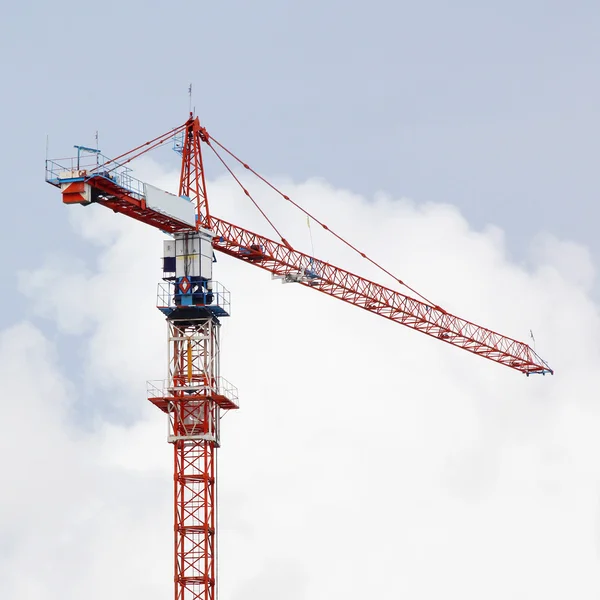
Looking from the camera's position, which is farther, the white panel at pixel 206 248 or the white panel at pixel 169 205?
the white panel at pixel 206 248

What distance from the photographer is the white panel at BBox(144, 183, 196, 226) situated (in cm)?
13875

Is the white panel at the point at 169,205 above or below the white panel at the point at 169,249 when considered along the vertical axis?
above

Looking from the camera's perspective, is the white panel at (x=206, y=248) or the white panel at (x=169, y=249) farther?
the white panel at (x=169, y=249)

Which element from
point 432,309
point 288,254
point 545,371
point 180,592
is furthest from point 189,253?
point 545,371

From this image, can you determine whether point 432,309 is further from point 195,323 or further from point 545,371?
point 195,323

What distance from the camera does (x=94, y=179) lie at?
5305 inches

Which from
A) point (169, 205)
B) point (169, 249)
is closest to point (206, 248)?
point (169, 249)

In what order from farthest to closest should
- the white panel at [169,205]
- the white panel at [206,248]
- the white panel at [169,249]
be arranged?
1. the white panel at [169,249]
2. the white panel at [206,248]
3. the white panel at [169,205]

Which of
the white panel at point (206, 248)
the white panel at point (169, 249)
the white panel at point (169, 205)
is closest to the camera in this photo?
Answer: the white panel at point (169, 205)

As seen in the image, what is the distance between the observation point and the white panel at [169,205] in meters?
139

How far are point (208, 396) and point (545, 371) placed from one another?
200 feet

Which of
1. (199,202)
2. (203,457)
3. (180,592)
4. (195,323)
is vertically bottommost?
(180,592)

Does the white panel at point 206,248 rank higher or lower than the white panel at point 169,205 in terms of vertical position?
lower

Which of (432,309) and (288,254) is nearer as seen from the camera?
(288,254)
